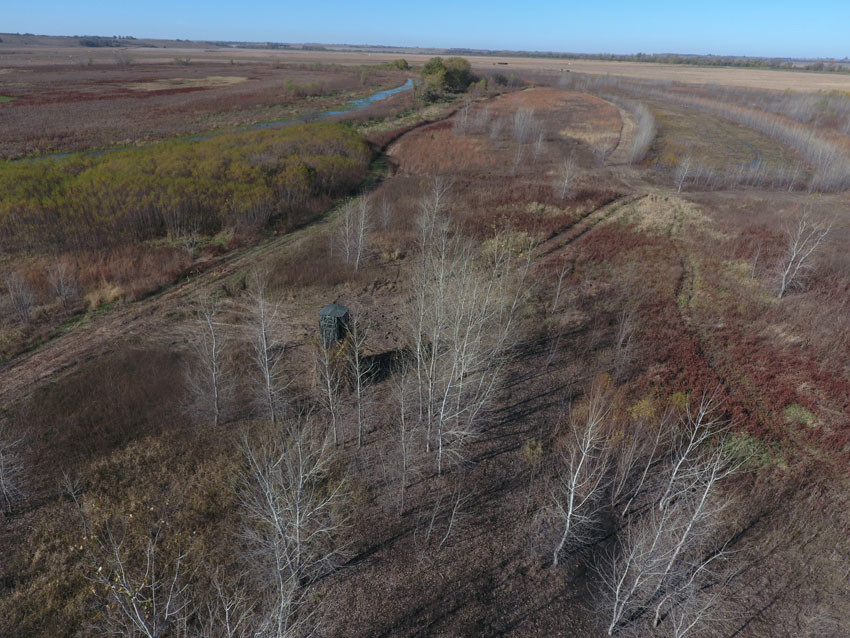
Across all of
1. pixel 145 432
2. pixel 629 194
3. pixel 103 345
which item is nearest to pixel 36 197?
pixel 103 345

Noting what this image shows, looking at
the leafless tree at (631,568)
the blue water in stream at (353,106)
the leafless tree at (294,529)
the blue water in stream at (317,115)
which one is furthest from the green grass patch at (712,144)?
the leafless tree at (294,529)

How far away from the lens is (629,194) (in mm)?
43281

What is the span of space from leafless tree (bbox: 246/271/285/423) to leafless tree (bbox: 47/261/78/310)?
9661 millimetres

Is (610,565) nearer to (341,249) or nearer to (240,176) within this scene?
(341,249)

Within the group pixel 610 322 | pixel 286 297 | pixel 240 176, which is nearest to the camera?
pixel 610 322

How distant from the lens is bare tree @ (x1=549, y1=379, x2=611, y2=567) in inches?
482

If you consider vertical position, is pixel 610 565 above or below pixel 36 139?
below

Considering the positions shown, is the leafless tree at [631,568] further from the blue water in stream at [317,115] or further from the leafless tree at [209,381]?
the blue water in stream at [317,115]

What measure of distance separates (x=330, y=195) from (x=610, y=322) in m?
28.9

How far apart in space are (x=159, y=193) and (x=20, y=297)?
1460 cm

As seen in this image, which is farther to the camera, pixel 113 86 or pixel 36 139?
pixel 113 86

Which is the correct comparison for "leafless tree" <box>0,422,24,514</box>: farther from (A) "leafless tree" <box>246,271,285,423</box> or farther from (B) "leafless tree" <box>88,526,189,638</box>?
(A) "leafless tree" <box>246,271,285,423</box>

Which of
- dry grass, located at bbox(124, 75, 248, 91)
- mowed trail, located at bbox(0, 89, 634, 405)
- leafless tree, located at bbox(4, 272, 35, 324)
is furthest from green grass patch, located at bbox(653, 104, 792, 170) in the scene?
dry grass, located at bbox(124, 75, 248, 91)

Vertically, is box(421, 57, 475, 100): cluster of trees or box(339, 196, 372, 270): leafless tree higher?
box(421, 57, 475, 100): cluster of trees
